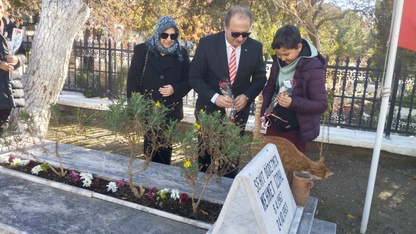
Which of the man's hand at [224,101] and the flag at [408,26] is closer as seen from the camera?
the man's hand at [224,101]

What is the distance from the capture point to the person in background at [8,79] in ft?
10.4

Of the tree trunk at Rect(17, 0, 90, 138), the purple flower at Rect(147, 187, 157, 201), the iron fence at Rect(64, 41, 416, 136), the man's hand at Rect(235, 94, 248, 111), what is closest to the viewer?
the purple flower at Rect(147, 187, 157, 201)

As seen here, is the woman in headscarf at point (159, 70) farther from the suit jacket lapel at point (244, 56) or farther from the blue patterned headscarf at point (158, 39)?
the suit jacket lapel at point (244, 56)

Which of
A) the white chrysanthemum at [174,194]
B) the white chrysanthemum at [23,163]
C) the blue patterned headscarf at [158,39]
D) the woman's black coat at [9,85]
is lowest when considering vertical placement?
the white chrysanthemum at [23,163]

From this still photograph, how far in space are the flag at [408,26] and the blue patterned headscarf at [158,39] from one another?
5.80ft

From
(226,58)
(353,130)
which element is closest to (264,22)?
A: (353,130)

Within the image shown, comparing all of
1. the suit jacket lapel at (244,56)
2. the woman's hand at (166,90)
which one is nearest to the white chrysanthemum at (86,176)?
the woman's hand at (166,90)

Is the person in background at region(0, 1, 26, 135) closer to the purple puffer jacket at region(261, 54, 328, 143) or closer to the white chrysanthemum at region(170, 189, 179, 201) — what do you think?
the white chrysanthemum at region(170, 189, 179, 201)

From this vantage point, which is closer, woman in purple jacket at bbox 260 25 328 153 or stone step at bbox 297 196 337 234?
stone step at bbox 297 196 337 234

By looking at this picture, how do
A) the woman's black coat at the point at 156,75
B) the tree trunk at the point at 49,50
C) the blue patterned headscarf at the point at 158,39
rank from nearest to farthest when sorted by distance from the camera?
the blue patterned headscarf at the point at 158,39
the woman's black coat at the point at 156,75
the tree trunk at the point at 49,50

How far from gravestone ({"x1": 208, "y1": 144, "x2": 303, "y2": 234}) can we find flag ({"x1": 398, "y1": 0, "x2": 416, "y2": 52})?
1.74 m

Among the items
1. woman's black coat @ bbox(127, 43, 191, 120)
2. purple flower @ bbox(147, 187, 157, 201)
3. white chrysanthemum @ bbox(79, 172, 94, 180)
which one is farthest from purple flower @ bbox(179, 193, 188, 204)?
woman's black coat @ bbox(127, 43, 191, 120)

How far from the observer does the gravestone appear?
1.48 metres

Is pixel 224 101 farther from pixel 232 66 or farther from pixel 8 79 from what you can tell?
pixel 8 79
